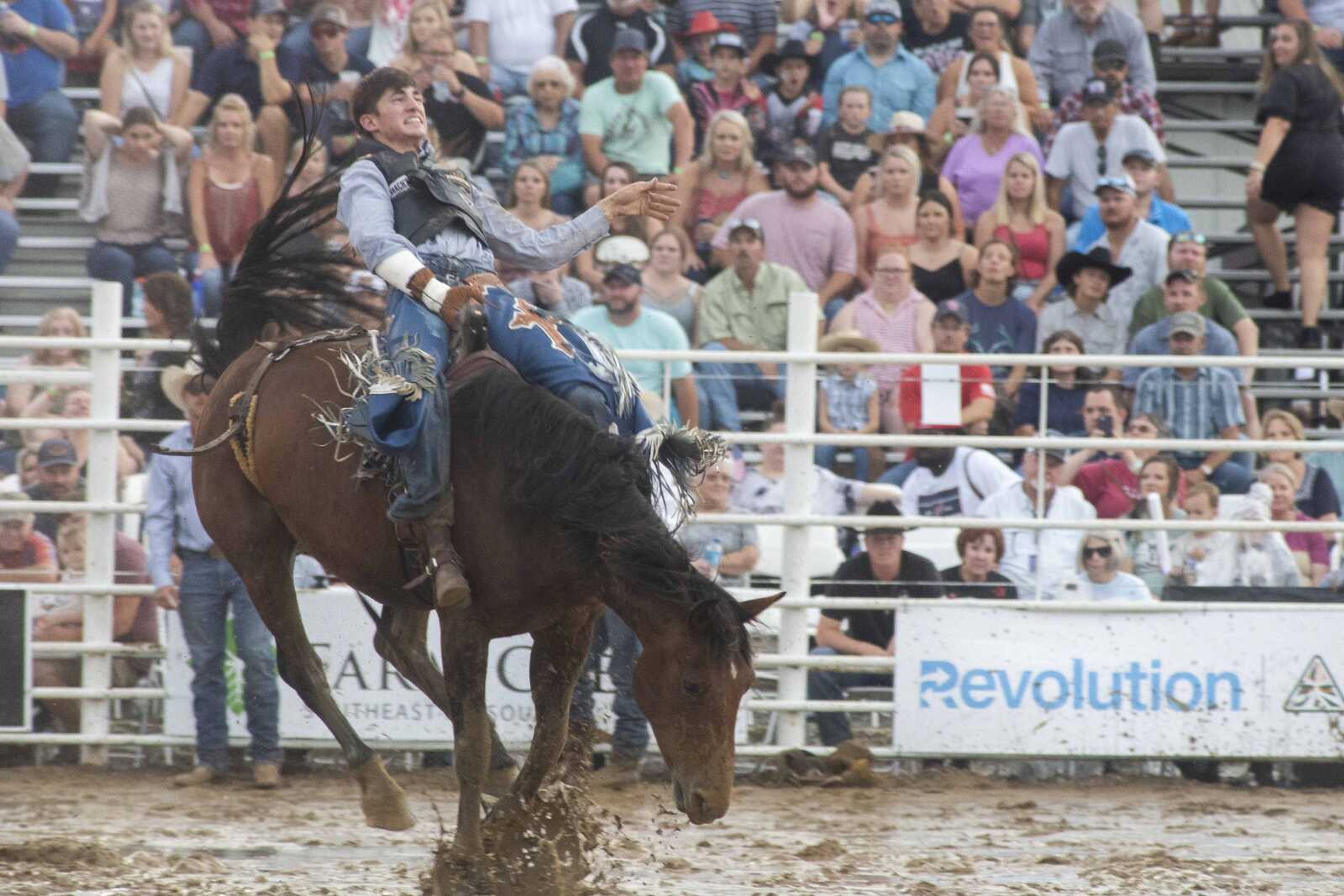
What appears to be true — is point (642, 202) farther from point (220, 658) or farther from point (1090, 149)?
point (1090, 149)

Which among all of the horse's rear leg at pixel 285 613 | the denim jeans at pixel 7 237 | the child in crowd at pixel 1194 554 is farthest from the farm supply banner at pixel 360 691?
the denim jeans at pixel 7 237

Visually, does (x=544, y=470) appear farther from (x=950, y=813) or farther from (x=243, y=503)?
(x=950, y=813)

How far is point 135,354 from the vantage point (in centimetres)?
848

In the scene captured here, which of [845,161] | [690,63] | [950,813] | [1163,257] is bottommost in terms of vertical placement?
[950,813]

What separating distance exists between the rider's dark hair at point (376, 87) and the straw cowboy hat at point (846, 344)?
138 inches

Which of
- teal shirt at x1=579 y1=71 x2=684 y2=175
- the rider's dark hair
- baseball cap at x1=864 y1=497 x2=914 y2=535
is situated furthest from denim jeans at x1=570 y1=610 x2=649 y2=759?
teal shirt at x1=579 y1=71 x2=684 y2=175

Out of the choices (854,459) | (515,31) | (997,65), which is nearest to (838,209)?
(997,65)

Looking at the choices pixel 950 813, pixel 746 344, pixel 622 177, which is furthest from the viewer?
pixel 622 177

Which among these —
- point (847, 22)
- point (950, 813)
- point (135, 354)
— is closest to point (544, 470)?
point (950, 813)

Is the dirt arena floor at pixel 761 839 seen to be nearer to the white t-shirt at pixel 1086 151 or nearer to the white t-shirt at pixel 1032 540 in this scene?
the white t-shirt at pixel 1032 540

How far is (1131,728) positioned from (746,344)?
2938mm

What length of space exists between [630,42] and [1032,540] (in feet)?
14.9

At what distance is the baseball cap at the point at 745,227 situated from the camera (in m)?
9.97

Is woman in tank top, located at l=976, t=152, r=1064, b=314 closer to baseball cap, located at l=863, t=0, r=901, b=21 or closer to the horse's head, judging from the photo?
baseball cap, located at l=863, t=0, r=901, b=21
